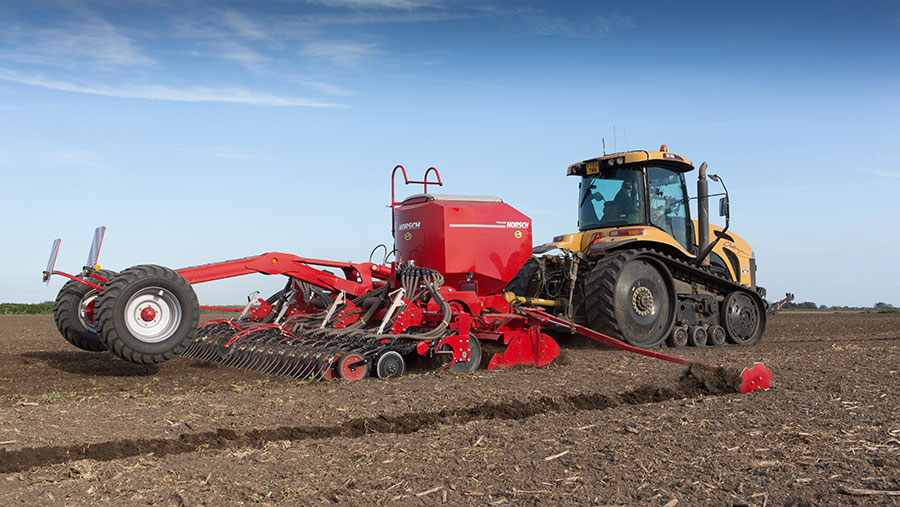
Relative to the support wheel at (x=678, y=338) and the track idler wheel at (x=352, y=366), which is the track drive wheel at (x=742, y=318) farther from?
the track idler wheel at (x=352, y=366)

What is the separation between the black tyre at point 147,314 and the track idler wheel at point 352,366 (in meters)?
1.42

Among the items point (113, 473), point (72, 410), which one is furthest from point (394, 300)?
point (113, 473)

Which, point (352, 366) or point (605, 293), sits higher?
point (605, 293)

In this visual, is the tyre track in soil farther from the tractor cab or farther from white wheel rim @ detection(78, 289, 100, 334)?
the tractor cab

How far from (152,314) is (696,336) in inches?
326

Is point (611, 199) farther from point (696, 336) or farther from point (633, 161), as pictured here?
point (696, 336)

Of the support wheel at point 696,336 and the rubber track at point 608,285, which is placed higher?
the rubber track at point 608,285

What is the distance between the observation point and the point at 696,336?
461 inches

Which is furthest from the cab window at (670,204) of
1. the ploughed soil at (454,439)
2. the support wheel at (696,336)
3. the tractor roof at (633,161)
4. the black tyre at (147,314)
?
the black tyre at (147,314)

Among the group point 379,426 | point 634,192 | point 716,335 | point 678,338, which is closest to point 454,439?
point 379,426

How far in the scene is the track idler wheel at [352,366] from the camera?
23.6 feet

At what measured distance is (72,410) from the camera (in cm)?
563

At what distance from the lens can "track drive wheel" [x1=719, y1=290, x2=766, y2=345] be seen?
12.4m

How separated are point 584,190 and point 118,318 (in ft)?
23.9
